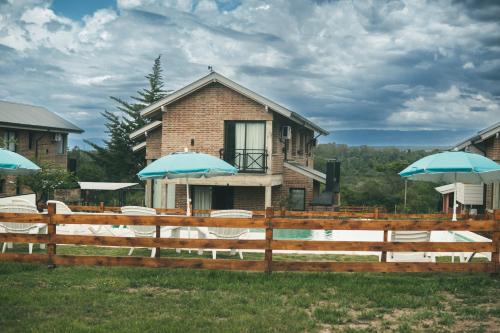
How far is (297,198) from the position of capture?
2433 centimetres

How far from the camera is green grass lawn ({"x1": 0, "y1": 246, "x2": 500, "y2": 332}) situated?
661 centimetres

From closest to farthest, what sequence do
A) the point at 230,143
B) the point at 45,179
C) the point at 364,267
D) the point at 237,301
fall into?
the point at 237,301, the point at 364,267, the point at 230,143, the point at 45,179

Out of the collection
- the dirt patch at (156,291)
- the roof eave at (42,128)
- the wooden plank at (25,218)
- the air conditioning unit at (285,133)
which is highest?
the roof eave at (42,128)

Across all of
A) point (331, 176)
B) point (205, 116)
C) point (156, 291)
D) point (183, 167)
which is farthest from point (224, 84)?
point (156, 291)

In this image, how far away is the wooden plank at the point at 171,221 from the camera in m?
9.37

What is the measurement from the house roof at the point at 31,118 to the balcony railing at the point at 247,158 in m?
16.3

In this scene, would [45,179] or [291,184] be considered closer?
[291,184]

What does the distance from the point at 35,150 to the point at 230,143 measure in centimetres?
1872

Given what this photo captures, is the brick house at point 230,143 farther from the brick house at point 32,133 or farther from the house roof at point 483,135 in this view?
the brick house at point 32,133

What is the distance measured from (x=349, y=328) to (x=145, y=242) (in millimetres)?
4344

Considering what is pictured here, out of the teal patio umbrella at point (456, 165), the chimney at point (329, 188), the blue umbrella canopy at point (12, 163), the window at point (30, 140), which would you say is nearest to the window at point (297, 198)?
the chimney at point (329, 188)

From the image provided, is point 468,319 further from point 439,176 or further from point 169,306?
point 439,176

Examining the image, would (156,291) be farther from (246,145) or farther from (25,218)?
(246,145)

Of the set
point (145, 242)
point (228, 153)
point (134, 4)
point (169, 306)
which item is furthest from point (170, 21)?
point (169, 306)
